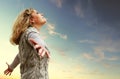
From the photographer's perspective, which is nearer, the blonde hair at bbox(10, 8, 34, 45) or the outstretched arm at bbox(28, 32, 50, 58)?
the outstretched arm at bbox(28, 32, 50, 58)

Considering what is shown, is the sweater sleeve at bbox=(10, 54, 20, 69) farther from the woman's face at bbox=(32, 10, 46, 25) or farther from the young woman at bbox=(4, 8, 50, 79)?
the woman's face at bbox=(32, 10, 46, 25)

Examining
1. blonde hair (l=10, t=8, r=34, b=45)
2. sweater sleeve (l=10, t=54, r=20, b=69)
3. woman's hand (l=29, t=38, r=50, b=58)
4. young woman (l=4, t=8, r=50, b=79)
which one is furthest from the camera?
sweater sleeve (l=10, t=54, r=20, b=69)

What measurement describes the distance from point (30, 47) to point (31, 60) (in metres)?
0.10

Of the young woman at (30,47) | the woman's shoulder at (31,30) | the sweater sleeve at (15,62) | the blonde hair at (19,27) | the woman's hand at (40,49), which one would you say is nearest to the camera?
the woman's hand at (40,49)

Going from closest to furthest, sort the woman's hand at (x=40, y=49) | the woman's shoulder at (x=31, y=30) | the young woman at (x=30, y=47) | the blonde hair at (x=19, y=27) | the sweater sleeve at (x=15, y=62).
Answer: the woman's hand at (x=40, y=49), the young woman at (x=30, y=47), the woman's shoulder at (x=31, y=30), the blonde hair at (x=19, y=27), the sweater sleeve at (x=15, y=62)

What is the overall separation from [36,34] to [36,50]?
0.17 m

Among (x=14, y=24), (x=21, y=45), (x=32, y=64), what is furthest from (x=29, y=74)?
(x=14, y=24)

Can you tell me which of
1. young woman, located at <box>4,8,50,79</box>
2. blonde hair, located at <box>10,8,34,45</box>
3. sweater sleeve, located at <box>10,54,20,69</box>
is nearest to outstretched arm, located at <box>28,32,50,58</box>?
young woman, located at <box>4,8,50,79</box>

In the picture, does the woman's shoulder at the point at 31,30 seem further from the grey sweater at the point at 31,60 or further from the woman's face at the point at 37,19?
the woman's face at the point at 37,19

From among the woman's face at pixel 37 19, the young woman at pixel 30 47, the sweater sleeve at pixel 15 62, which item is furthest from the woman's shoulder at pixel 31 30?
the sweater sleeve at pixel 15 62

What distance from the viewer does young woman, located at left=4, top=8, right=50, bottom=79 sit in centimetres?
265

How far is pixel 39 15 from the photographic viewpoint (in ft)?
9.93

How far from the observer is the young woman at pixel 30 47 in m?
2.65

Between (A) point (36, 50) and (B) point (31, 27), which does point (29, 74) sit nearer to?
(A) point (36, 50)
